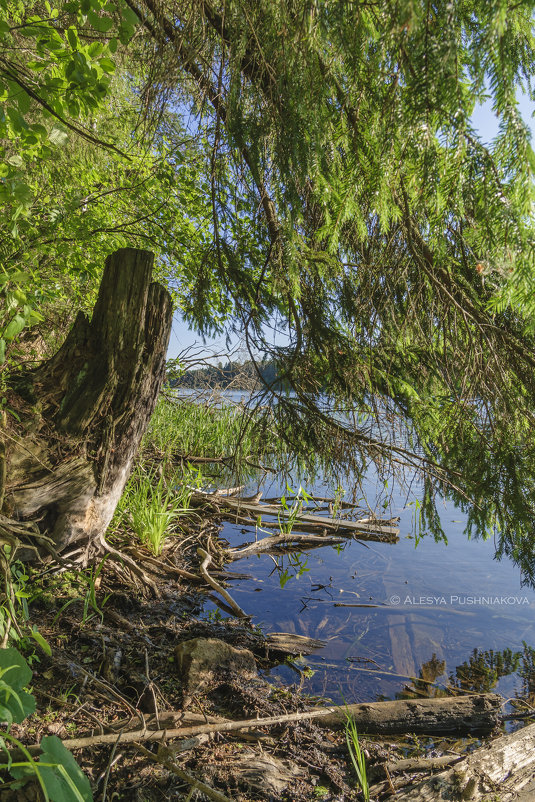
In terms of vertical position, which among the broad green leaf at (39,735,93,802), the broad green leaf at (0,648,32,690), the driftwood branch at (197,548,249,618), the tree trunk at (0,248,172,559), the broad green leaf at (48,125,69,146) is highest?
the broad green leaf at (48,125,69,146)

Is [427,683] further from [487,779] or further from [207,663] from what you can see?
[207,663]

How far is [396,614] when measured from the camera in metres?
3.36

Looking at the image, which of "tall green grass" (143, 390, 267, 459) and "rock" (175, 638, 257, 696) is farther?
"tall green grass" (143, 390, 267, 459)

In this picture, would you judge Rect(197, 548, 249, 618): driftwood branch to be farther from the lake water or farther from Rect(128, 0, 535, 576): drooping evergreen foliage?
Rect(128, 0, 535, 576): drooping evergreen foliage

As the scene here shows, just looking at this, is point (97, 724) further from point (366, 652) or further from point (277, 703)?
point (366, 652)

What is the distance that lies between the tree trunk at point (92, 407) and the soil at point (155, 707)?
1.25 ft

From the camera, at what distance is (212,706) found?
6.61 feet

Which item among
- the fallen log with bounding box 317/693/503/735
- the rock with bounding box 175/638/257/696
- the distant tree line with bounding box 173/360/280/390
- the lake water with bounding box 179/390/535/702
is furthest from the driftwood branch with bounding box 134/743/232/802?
the distant tree line with bounding box 173/360/280/390

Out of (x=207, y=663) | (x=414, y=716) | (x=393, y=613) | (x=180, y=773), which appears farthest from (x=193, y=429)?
(x=180, y=773)

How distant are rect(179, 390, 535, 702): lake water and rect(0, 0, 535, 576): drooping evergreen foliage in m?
0.60

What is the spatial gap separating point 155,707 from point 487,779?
4.13 ft

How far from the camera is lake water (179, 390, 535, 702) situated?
2.64 metres

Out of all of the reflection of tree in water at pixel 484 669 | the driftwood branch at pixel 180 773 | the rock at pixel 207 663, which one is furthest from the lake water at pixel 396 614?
the driftwood branch at pixel 180 773

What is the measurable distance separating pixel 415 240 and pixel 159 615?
8.30 ft
